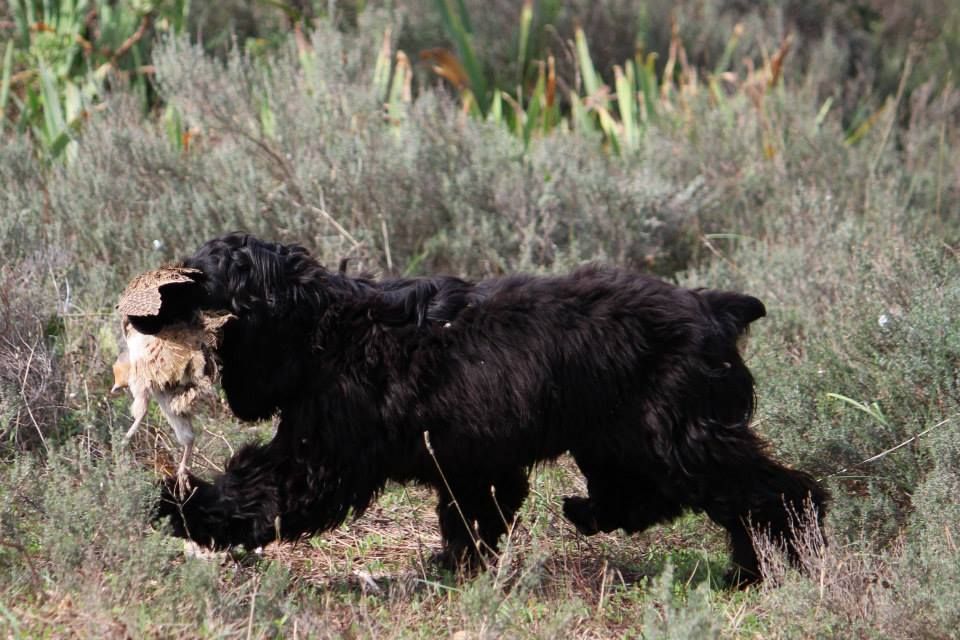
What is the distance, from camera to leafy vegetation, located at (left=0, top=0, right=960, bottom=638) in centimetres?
371

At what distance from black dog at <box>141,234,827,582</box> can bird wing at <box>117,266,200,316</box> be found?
54 mm

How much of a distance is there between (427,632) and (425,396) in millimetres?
769

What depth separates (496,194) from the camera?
23.4ft

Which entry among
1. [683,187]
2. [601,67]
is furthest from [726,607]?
[601,67]

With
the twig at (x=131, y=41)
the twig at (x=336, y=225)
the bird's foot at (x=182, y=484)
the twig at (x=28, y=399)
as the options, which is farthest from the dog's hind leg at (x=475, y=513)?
the twig at (x=131, y=41)

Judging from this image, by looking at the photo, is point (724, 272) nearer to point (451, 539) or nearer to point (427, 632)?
point (451, 539)

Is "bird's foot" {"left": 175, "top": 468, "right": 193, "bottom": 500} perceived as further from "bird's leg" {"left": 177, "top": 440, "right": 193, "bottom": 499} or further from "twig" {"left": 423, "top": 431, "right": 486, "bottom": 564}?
"twig" {"left": 423, "top": 431, "right": 486, "bottom": 564}

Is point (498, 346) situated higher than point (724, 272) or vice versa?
point (498, 346)

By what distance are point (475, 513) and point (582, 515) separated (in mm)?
410

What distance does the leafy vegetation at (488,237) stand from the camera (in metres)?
3.71

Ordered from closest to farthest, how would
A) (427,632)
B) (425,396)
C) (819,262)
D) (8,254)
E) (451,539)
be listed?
(427,632), (425,396), (451,539), (8,254), (819,262)

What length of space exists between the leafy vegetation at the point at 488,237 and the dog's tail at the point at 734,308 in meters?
0.86

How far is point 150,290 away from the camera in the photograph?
3.73m

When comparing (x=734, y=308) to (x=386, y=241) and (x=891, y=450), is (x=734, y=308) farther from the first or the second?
(x=386, y=241)
